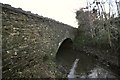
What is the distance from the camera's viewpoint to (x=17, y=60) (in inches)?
199

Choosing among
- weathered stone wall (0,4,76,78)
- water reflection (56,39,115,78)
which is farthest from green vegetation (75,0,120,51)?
weathered stone wall (0,4,76,78)

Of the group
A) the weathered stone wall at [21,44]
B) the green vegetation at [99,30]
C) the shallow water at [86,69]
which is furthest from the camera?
the green vegetation at [99,30]

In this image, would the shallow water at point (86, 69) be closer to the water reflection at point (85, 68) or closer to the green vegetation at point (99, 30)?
the water reflection at point (85, 68)

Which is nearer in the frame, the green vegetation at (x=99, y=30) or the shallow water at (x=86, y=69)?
the shallow water at (x=86, y=69)

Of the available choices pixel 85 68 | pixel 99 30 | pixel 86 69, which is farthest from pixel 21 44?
pixel 99 30

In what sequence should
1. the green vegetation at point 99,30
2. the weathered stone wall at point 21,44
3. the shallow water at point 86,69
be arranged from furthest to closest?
the green vegetation at point 99,30 < the shallow water at point 86,69 < the weathered stone wall at point 21,44

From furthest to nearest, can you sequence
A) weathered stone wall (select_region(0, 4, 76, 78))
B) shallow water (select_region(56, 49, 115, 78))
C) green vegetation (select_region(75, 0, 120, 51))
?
green vegetation (select_region(75, 0, 120, 51)) → shallow water (select_region(56, 49, 115, 78)) → weathered stone wall (select_region(0, 4, 76, 78))

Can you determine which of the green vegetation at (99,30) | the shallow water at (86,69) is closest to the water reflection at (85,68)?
→ the shallow water at (86,69)

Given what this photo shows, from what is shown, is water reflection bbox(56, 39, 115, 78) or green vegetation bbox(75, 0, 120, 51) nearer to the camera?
water reflection bbox(56, 39, 115, 78)

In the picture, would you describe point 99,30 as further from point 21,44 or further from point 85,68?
point 21,44

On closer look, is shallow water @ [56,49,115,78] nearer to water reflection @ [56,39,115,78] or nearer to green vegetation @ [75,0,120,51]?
water reflection @ [56,39,115,78]

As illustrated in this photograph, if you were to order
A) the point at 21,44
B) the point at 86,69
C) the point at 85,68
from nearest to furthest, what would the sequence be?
the point at 21,44 < the point at 86,69 < the point at 85,68

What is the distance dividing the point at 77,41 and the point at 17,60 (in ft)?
49.2

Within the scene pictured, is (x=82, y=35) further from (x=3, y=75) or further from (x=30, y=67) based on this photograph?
(x=3, y=75)
